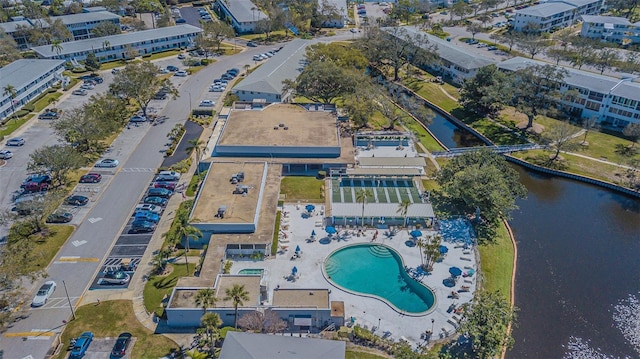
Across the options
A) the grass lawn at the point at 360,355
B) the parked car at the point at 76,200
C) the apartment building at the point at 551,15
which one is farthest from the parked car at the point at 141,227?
the apartment building at the point at 551,15

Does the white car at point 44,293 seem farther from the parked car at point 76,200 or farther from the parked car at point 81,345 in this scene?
the parked car at point 76,200

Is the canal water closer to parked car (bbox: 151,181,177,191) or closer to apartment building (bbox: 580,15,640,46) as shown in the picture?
parked car (bbox: 151,181,177,191)

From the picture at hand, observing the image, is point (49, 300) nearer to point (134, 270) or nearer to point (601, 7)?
point (134, 270)

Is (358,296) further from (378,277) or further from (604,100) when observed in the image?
(604,100)

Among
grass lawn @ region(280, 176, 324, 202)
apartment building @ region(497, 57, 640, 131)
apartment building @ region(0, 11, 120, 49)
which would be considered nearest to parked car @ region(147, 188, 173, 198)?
grass lawn @ region(280, 176, 324, 202)

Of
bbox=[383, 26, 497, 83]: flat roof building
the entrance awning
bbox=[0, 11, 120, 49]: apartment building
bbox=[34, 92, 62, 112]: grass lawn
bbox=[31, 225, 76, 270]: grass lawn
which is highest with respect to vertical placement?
bbox=[0, 11, 120, 49]: apartment building
